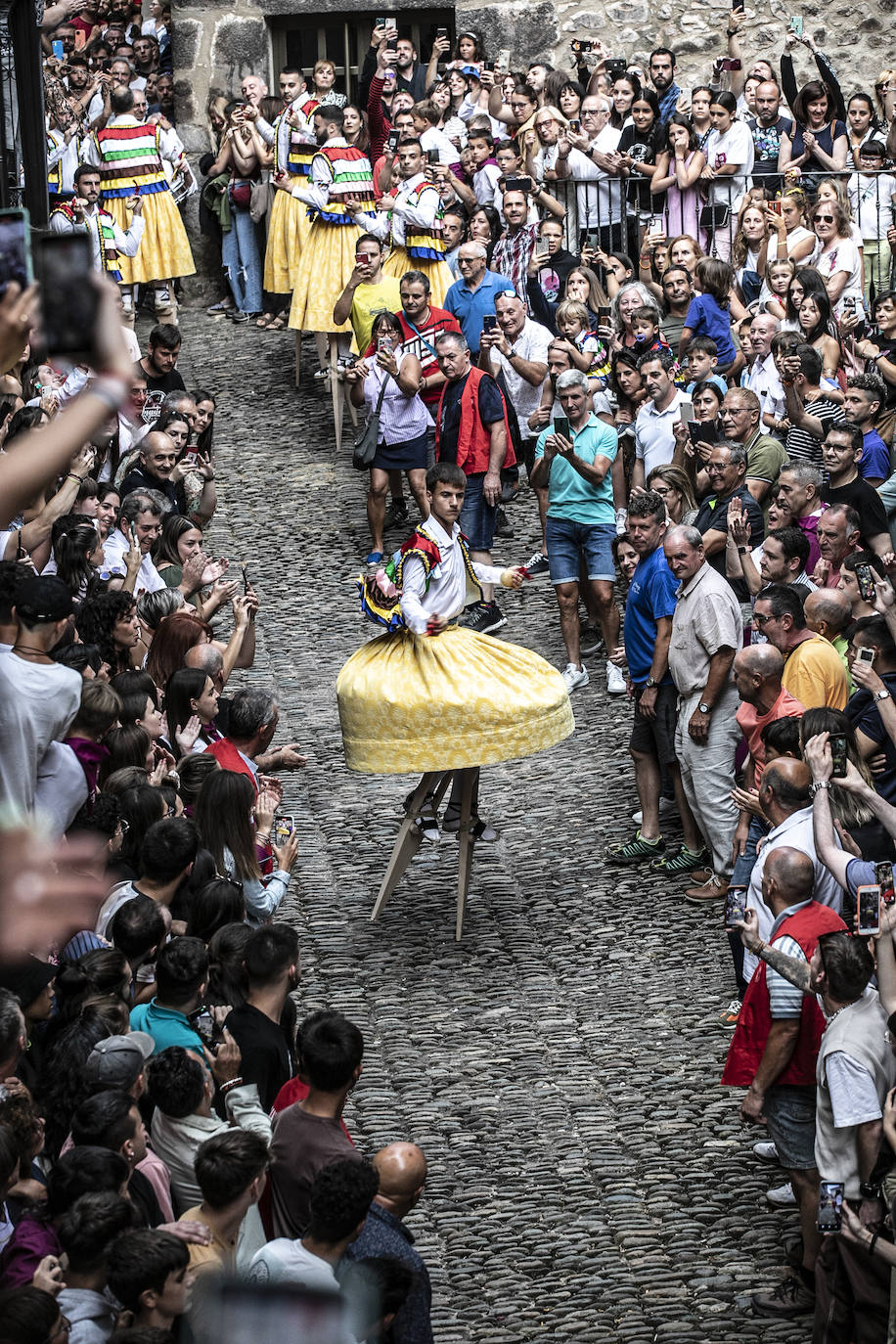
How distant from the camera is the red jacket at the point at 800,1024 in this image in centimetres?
643

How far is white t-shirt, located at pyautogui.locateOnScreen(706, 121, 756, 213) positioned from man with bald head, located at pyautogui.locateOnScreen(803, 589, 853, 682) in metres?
7.65

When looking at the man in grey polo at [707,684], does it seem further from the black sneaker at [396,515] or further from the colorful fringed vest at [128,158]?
the colorful fringed vest at [128,158]

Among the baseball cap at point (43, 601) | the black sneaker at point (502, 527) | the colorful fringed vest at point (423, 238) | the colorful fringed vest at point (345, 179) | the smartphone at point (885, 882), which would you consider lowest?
the black sneaker at point (502, 527)

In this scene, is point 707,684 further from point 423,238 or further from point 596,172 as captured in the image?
point 596,172

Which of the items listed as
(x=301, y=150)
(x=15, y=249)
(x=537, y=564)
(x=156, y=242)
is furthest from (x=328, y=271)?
(x=15, y=249)

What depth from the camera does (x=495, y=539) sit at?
560 inches

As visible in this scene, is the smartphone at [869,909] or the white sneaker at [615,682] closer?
the smartphone at [869,909]

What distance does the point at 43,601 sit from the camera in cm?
655

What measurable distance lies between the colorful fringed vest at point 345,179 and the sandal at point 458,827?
744 cm

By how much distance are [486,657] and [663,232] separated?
26.5 ft

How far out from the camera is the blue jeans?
18875 mm

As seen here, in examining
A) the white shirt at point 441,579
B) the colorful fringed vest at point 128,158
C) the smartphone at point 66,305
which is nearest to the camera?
the smartphone at point 66,305

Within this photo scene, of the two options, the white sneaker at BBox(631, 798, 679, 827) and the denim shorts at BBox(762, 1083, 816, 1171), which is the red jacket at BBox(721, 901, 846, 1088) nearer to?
the denim shorts at BBox(762, 1083, 816, 1171)

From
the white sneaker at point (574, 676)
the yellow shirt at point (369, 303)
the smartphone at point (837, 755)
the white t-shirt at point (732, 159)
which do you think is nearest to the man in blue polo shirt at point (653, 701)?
the white sneaker at point (574, 676)
